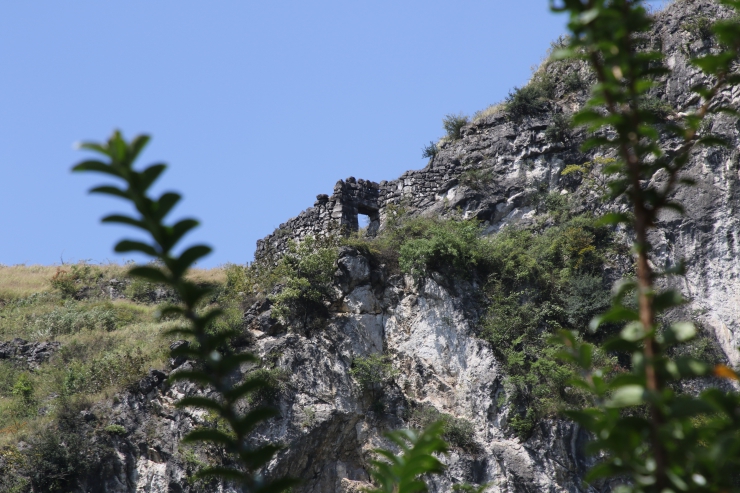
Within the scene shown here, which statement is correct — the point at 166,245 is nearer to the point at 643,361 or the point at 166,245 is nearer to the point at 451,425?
the point at 643,361

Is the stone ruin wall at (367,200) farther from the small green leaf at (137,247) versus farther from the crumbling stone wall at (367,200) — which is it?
the small green leaf at (137,247)

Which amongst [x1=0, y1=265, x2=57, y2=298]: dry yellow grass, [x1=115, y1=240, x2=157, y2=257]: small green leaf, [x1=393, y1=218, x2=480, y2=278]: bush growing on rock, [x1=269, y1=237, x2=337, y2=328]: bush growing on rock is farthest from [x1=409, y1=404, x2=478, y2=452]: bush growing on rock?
[x1=0, y1=265, x2=57, y2=298]: dry yellow grass

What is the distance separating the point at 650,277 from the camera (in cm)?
218

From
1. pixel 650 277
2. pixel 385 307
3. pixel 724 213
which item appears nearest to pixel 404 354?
pixel 385 307

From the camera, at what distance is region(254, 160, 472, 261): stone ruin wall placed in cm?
1742

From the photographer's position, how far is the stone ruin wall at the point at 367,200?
17422 mm

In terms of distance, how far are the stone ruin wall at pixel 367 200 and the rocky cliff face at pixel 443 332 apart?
0.04 meters

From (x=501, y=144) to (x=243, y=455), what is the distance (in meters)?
16.2

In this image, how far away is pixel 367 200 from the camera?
709 inches

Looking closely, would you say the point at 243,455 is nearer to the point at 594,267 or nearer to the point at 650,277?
the point at 650,277

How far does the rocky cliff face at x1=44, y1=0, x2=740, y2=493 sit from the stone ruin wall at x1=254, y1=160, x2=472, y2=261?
4cm

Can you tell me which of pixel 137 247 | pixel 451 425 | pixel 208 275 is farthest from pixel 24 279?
pixel 137 247

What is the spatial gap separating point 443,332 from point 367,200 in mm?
4934

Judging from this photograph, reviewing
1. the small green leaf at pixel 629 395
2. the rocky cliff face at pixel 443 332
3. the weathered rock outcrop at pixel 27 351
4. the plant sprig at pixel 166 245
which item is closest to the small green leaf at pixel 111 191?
the plant sprig at pixel 166 245
